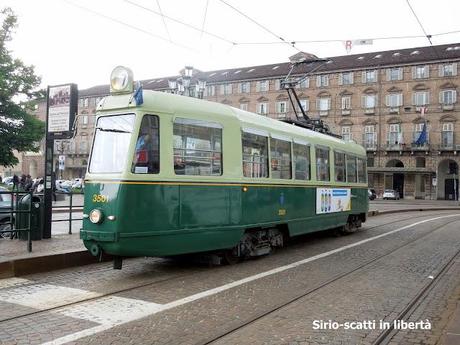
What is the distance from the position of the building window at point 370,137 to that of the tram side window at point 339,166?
5647cm

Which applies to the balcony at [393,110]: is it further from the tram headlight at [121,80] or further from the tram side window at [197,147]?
the tram headlight at [121,80]

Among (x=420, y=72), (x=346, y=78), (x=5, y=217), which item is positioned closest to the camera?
(x=5, y=217)

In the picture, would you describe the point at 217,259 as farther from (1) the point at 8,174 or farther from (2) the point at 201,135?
(1) the point at 8,174

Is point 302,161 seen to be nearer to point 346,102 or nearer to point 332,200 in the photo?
point 332,200

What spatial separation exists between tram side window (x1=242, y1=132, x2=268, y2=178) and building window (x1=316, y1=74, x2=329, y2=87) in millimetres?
64496

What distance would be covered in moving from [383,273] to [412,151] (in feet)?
197

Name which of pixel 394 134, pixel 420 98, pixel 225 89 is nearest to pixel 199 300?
pixel 394 134

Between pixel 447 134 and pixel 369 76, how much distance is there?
13.1 m

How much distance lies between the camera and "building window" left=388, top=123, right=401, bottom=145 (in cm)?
6706

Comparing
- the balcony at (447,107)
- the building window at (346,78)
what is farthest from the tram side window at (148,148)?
the building window at (346,78)

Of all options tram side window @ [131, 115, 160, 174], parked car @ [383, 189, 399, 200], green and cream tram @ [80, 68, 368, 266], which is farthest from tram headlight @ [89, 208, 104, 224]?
parked car @ [383, 189, 399, 200]

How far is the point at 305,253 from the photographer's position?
38.5ft

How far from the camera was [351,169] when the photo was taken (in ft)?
51.4

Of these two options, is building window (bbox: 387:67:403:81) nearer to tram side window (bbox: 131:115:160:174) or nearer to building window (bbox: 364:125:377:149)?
building window (bbox: 364:125:377:149)
